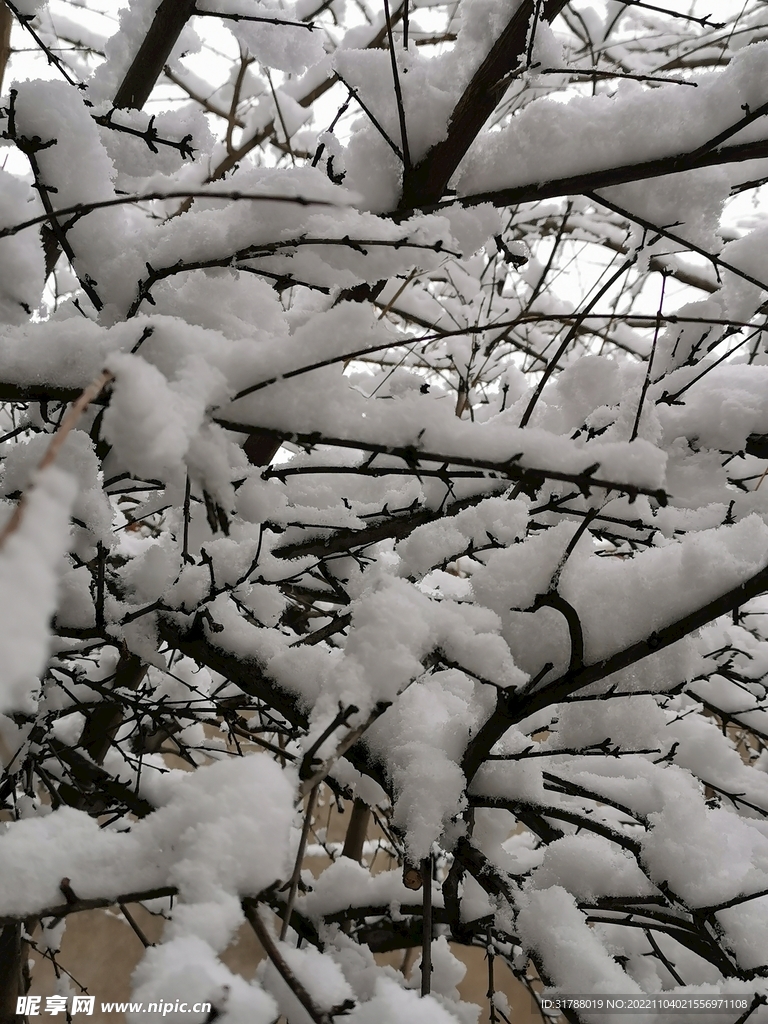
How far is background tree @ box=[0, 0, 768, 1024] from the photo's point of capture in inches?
26.7

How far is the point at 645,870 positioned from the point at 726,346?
1268 millimetres

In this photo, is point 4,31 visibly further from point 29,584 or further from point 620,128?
point 29,584

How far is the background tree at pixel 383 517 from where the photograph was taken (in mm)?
678

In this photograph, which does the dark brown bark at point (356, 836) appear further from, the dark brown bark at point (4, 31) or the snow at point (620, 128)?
the dark brown bark at point (4, 31)

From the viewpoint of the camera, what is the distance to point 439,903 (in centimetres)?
166

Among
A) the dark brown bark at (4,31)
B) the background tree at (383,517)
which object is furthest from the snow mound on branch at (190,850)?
the dark brown bark at (4,31)

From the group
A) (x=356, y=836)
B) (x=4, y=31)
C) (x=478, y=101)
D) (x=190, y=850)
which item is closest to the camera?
(x=190, y=850)

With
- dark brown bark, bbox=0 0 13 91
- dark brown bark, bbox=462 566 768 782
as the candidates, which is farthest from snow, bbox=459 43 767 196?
dark brown bark, bbox=0 0 13 91

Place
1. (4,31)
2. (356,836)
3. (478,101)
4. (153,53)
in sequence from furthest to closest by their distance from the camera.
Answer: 1. (356,836)
2. (153,53)
3. (4,31)
4. (478,101)

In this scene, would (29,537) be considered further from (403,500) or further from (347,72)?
(403,500)

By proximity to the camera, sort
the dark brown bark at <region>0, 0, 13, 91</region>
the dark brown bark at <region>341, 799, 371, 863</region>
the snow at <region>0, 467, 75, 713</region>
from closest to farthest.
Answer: the snow at <region>0, 467, 75, 713</region>
the dark brown bark at <region>0, 0, 13, 91</region>
the dark brown bark at <region>341, 799, 371, 863</region>

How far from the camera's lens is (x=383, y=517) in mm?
1700

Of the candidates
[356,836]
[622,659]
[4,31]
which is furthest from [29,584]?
[356,836]

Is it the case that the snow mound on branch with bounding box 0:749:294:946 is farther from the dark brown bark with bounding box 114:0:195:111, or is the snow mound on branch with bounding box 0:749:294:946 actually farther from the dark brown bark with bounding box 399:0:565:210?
the dark brown bark with bounding box 114:0:195:111
